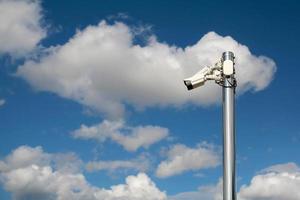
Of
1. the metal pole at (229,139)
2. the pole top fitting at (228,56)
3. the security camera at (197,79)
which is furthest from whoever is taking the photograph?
the security camera at (197,79)

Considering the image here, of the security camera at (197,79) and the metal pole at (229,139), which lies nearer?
the metal pole at (229,139)

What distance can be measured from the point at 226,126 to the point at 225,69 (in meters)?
2.68

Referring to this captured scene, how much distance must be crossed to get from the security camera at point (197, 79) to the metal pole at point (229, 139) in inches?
51.2

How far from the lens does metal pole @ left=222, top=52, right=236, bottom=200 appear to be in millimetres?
18906

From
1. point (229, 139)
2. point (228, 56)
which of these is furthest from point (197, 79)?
point (229, 139)

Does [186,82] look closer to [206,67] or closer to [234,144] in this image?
[206,67]

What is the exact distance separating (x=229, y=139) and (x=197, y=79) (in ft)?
12.3

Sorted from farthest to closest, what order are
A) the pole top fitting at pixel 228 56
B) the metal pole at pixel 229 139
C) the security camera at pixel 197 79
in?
the security camera at pixel 197 79 < the pole top fitting at pixel 228 56 < the metal pole at pixel 229 139

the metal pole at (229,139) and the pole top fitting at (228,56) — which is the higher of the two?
the pole top fitting at (228,56)

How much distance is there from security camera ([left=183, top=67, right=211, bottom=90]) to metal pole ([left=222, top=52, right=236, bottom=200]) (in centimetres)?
130

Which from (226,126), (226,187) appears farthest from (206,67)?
(226,187)

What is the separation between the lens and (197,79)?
21.9 metres

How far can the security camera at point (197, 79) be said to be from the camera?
21828 millimetres

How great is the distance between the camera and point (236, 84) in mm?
20844
